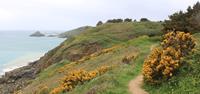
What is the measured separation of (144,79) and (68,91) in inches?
209

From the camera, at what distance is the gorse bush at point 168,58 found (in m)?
26.0

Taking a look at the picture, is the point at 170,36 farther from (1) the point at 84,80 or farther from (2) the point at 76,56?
(2) the point at 76,56

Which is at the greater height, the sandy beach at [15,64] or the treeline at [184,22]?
the treeline at [184,22]

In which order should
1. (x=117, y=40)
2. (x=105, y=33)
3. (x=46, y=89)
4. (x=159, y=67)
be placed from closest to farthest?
(x=159, y=67)
(x=46, y=89)
(x=117, y=40)
(x=105, y=33)

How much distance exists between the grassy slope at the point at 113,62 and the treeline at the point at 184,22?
3.04 meters

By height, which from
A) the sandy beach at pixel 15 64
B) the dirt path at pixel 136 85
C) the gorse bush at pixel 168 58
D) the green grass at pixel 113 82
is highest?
the gorse bush at pixel 168 58

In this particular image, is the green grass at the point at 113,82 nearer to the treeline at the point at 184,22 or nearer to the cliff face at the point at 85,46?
the treeline at the point at 184,22

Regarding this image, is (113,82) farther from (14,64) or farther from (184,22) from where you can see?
(14,64)

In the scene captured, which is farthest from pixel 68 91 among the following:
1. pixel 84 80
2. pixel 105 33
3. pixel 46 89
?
pixel 105 33

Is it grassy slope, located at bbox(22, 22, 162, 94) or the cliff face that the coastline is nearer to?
the cliff face

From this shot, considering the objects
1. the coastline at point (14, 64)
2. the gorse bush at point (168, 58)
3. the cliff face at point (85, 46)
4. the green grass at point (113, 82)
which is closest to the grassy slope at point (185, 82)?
the gorse bush at point (168, 58)

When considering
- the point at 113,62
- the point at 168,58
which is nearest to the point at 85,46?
the point at 113,62

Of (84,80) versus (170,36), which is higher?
(170,36)

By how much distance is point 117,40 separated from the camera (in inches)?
3093
